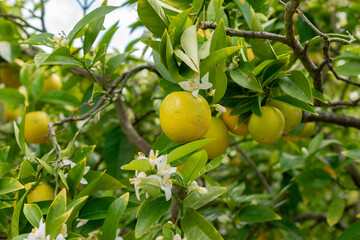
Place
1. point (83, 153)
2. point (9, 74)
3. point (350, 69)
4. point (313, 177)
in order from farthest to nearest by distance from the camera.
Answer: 1. point (9, 74)
2. point (313, 177)
3. point (350, 69)
4. point (83, 153)

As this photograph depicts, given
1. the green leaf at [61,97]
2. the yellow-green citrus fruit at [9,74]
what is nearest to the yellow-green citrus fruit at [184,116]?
the green leaf at [61,97]

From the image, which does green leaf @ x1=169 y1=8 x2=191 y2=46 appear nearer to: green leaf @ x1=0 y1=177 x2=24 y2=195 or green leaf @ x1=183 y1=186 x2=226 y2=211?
green leaf @ x1=183 y1=186 x2=226 y2=211

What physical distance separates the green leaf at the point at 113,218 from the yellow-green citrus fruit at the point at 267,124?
0.41 metres

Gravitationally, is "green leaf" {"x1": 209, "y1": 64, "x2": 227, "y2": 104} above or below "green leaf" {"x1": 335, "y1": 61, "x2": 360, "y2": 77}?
above

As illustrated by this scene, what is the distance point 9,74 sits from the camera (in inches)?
77.0

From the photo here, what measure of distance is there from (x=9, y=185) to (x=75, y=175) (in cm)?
18

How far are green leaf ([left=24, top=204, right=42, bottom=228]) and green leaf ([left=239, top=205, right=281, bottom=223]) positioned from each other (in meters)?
0.81

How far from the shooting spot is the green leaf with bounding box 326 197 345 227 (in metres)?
1.49

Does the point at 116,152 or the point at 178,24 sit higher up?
the point at 178,24

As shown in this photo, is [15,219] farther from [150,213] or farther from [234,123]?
[234,123]

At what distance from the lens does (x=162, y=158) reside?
2.56ft

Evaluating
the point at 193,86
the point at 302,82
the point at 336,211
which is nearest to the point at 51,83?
the point at 193,86

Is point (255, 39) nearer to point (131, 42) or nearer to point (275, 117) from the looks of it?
point (275, 117)

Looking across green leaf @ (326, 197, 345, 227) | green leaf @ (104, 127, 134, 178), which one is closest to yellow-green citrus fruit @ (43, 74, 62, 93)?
green leaf @ (104, 127, 134, 178)
